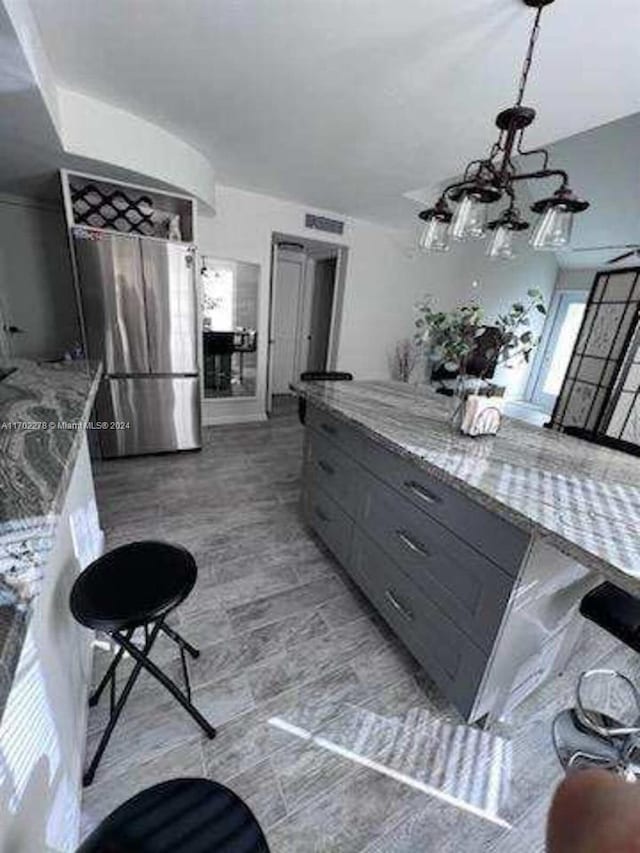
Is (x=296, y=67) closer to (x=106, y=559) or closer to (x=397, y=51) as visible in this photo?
(x=397, y=51)

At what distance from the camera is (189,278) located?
3332 millimetres

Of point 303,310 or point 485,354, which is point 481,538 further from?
point 303,310

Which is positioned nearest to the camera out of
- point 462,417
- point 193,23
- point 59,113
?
→ point 193,23

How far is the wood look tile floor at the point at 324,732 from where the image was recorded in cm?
117

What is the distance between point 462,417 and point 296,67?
200 cm

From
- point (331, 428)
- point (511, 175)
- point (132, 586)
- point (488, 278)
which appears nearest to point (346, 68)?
point (511, 175)

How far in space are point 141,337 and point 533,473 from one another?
3.16 meters

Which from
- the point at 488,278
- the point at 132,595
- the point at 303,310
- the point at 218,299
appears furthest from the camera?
the point at 488,278

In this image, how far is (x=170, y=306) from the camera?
3.31 m

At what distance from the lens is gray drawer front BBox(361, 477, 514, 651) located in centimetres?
123

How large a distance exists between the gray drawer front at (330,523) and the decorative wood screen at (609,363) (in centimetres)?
312

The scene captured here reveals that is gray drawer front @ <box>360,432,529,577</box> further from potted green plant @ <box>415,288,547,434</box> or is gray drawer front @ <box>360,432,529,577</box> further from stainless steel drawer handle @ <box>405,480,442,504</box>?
potted green plant @ <box>415,288,547,434</box>

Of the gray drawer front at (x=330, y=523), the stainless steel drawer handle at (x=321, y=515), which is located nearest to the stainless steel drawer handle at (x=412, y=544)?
the gray drawer front at (x=330, y=523)

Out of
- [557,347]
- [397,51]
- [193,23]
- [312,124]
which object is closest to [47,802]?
[193,23]
